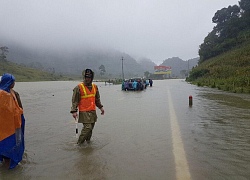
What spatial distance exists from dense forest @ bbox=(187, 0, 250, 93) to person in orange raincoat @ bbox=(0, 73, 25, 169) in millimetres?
28430

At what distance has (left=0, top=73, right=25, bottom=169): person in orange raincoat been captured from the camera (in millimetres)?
4438

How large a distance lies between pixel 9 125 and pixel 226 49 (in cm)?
5871

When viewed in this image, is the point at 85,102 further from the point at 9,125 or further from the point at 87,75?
the point at 9,125

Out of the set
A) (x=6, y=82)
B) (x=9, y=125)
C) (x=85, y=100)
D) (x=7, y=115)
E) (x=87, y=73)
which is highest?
(x=87, y=73)

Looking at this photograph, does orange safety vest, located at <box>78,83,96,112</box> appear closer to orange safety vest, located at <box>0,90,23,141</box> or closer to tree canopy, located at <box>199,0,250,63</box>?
orange safety vest, located at <box>0,90,23,141</box>

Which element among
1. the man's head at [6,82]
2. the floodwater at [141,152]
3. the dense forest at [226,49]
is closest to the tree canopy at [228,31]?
the dense forest at [226,49]

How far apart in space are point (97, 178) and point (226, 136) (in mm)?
4078

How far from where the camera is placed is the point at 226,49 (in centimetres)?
5656

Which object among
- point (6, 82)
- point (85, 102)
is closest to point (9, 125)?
point (6, 82)

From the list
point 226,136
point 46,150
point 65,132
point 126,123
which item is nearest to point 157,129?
point 126,123

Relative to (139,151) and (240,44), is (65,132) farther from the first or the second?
(240,44)

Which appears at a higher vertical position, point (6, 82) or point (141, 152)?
point (6, 82)

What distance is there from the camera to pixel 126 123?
8.84 meters

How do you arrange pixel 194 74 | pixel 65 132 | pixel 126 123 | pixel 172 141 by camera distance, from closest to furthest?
pixel 172 141 → pixel 65 132 → pixel 126 123 → pixel 194 74
